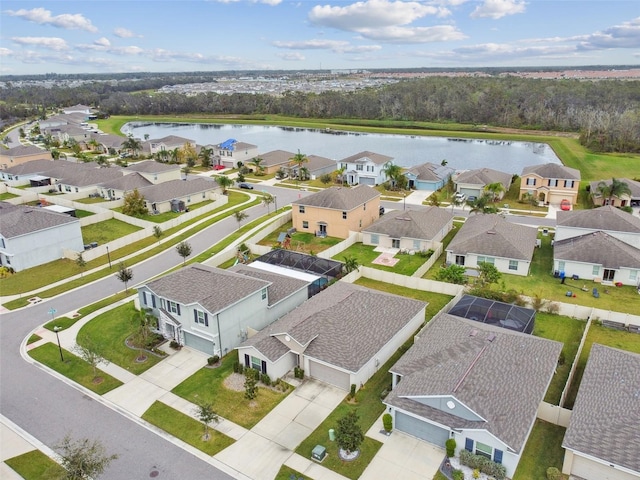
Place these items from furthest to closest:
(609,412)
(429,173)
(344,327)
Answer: (429,173) → (344,327) → (609,412)

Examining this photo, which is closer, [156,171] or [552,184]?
[552,184]

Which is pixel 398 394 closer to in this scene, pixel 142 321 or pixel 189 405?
pixel 189 405

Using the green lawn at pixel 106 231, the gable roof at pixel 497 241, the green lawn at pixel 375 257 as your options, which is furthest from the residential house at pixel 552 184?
the green lawn at pixel 106 231

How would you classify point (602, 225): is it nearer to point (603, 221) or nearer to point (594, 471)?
point (603, 221)

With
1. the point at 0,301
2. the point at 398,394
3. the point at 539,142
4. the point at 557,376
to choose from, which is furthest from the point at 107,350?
the point at 539,142

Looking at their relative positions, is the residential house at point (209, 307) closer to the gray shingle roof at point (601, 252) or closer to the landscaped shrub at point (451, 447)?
the landscaped shrub at point (451, 447)

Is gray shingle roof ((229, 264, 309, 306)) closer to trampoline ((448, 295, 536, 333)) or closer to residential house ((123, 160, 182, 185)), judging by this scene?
trampoline ((448, 295, 536, 333))

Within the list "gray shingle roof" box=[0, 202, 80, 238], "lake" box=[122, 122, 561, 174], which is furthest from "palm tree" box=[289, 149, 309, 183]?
"gray shingle roof" box=[0, 202, 80, 238]

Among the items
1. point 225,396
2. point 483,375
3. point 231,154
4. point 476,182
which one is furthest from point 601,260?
point 231,154
